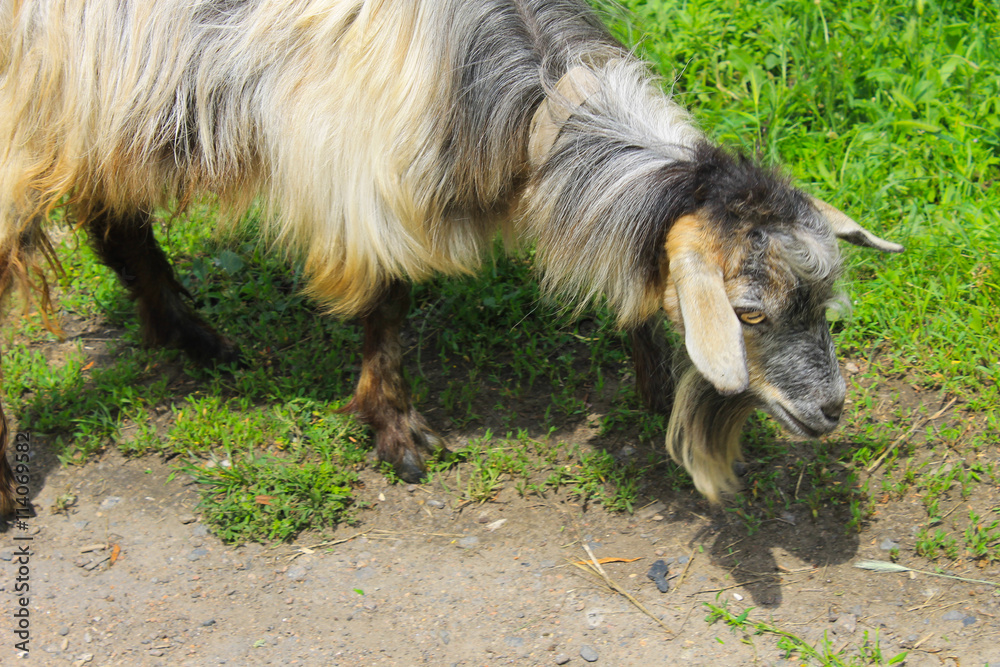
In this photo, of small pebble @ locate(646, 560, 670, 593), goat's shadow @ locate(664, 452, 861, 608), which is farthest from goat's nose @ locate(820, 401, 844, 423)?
small pebble @ locate(646, 560, 670, 593)

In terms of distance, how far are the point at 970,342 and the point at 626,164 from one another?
78.5 inches

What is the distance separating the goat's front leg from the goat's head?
3.95 ft

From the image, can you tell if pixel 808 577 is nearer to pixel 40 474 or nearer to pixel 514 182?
pixel 514 182

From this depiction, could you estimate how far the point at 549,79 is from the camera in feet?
10.7

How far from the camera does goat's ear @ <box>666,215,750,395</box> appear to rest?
274 cm

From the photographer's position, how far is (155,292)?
4.36m

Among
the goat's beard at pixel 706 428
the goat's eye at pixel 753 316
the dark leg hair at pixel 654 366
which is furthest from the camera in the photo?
the dark leg hair at pixel 654 366

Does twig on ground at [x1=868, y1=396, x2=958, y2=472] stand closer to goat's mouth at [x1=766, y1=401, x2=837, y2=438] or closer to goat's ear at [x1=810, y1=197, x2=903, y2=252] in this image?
goat's mouth at [x1=766, y1=401, x2=837, y2=438]

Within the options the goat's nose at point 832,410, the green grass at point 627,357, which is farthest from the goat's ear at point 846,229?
the green grass at point 627,357

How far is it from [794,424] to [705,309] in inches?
24.8

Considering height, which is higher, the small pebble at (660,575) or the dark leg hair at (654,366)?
the dark leg hair at (654,366)

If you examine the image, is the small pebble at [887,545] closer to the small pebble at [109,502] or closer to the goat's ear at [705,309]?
the goat's ear at [705,309]

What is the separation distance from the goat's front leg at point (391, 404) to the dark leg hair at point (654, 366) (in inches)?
35.5

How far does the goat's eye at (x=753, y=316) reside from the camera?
2.99m
